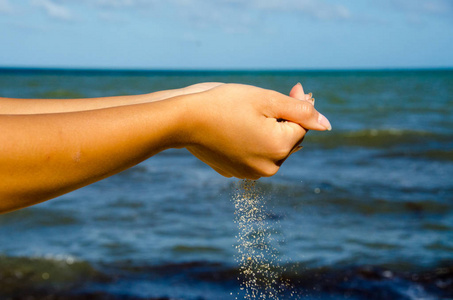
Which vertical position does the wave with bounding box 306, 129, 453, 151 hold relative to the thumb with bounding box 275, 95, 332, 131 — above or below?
below

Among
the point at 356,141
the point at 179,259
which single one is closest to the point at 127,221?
the point at 179,259

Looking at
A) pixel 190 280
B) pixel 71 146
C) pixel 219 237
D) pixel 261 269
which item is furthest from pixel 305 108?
pixel 219 237

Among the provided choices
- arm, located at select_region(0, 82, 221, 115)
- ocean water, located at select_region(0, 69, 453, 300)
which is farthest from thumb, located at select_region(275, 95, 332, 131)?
ocean water, located at select_region(0, 69, 453, 300)

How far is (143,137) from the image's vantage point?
102cm

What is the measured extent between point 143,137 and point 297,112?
0.43 m

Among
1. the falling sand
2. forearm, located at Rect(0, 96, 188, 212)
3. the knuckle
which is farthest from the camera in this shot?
the falling sand

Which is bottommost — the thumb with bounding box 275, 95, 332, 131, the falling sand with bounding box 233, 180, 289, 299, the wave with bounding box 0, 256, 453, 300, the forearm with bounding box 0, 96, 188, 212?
the wave with bounding box 0, 256, 453, 300

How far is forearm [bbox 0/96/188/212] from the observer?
90 centimetres

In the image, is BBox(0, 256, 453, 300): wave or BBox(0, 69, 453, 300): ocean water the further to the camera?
BBox(0, 69, 453, 300): ocean water

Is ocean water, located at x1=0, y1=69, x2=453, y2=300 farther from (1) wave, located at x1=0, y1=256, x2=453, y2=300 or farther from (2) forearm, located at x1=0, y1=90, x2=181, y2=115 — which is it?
(2) forearm, located at x1=0, y1=90, x2=181, y2=115

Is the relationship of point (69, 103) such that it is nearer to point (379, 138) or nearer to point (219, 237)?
point (219, 237)

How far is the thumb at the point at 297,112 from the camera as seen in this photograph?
1.24 meters

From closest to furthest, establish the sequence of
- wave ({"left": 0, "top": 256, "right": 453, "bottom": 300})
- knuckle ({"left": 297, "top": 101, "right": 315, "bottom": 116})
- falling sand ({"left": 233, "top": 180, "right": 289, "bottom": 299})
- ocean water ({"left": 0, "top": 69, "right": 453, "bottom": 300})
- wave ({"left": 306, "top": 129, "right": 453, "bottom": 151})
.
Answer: knuckle ({"left": 297, "top": 101, "right": 315, "bottom": 116}), falling sand ({"left": 233, "top": 180, "right": 289, "bottom": 299}), wave ({"left": 0, "top": 256, "right": 453, "bottom": 300}), ocean water ({"left": 0, "top": 69, "right": 453, "bottom": 300}), wave ({"left": 306, "top": 129, "right": 453, "bottom": 151})

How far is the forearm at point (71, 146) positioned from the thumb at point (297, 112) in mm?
290
